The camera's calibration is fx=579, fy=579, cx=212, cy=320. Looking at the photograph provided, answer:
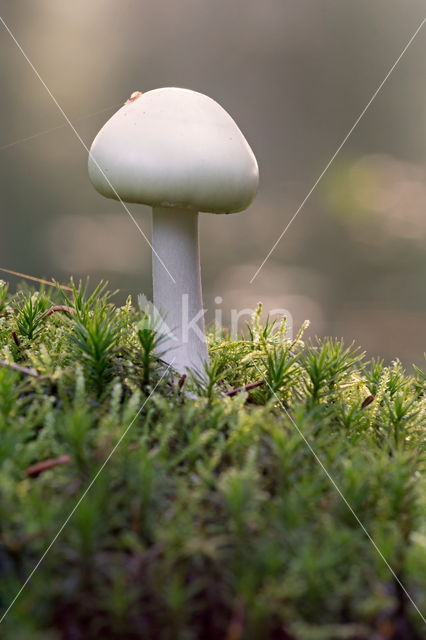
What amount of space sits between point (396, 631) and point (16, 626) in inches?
14.1

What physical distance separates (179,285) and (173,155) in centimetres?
33

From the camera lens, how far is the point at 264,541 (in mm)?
595

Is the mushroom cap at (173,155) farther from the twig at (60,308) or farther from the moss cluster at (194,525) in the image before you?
the moss cluster at (194,525)

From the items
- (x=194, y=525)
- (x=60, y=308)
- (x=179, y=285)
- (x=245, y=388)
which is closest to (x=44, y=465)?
(x=194, y=525)

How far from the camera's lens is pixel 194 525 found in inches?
24.3

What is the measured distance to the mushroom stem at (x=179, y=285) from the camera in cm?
126

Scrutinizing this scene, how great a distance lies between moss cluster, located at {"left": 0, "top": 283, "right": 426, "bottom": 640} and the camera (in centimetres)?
54

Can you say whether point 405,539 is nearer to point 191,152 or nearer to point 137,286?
point 191,152

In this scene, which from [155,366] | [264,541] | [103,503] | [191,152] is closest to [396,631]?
[264,541]

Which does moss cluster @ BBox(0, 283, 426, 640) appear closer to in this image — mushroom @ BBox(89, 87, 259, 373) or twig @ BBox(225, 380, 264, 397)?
twig @ BBox(225, 380, 264, 397)

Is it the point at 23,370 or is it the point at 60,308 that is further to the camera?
the point at 60,308

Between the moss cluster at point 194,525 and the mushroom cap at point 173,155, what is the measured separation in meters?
0.37

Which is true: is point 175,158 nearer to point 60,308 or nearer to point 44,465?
point 60,308

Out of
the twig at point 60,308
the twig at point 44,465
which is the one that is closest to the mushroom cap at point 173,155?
the twig at point 60,308
